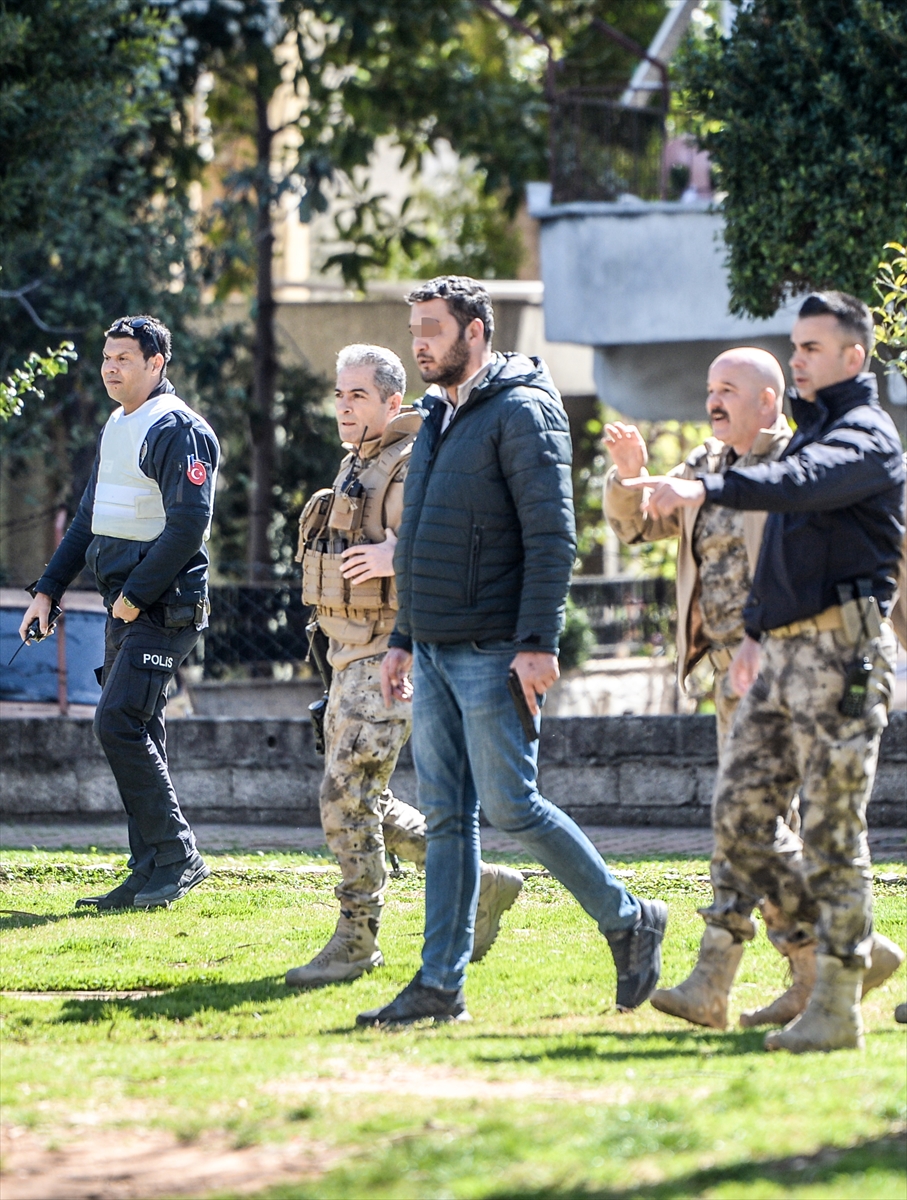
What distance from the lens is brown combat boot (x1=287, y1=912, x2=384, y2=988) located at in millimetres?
6172

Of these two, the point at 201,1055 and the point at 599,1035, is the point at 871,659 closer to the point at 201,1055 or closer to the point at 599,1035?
the point at 599,1035

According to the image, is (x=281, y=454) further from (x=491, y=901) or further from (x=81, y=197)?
(x=491, y=901)

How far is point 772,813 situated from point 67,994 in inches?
100

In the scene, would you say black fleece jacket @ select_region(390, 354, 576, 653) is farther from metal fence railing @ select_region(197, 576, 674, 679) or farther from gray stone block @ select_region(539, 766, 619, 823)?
metal fence railing @ select_region(197, 576, 674, 679)

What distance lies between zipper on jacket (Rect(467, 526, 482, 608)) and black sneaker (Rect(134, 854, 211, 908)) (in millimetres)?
2879

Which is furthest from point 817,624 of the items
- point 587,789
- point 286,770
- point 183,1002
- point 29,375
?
point 286,770

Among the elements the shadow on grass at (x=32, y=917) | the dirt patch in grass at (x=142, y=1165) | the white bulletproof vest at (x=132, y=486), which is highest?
the white bulletproof vest at (x=132, y=486)

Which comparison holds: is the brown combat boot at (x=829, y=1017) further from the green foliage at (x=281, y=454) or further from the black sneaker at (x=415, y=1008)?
the green foliage at (x=281, y=454)

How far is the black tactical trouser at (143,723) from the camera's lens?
7.52 m

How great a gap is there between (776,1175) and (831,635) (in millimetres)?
1666

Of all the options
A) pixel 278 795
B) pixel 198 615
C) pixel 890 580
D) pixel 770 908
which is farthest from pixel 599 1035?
pixel 278 795

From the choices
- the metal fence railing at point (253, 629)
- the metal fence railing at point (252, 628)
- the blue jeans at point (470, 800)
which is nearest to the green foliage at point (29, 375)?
the blue jeans at point (470, 800)

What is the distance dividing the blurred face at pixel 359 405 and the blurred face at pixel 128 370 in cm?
155

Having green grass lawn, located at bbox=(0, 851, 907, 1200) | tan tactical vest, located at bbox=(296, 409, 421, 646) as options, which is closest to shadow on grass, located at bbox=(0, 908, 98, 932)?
green grass lawn, located at bbox=(0, 851, 907, 1200)
